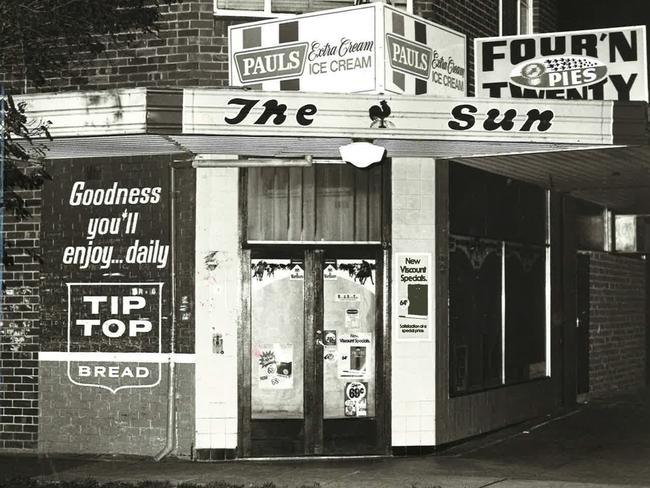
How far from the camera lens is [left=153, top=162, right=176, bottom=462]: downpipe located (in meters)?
11.2

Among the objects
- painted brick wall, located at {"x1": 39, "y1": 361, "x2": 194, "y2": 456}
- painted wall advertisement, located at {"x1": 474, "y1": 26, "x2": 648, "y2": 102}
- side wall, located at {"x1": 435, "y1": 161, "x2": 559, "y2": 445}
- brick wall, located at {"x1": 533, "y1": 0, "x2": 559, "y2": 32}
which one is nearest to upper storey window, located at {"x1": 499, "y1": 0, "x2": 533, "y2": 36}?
brick wall, located at {"x1": 533, "y1": 0, "x2": 559, "y2": 32}

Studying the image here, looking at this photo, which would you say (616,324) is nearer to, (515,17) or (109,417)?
(515,17)

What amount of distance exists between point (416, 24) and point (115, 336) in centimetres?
444

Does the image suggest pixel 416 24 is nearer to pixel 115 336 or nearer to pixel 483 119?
pixel 483 119

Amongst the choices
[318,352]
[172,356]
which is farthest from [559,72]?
[172,356]

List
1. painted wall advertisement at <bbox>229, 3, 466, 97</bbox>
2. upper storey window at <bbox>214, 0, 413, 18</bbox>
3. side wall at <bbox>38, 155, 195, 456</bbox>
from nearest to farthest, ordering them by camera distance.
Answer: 1. painted wall advertisement at <bbox>229, 3, 466, 97</bbox>
2. side wall at <bbox>38, 155, 195, 456</bbox>
3. upper storey window at <bbox>214, 0, 413, 18</bbox>

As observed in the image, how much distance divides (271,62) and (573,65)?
3181 mm

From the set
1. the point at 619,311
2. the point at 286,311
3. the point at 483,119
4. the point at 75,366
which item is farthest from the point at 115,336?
the point at 619,311

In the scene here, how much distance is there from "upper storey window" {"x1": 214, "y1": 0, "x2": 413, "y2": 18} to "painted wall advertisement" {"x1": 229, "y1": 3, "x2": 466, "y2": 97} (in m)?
0.78

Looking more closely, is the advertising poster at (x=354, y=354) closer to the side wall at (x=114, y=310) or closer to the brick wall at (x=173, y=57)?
the side wall at (x=114, y=310)

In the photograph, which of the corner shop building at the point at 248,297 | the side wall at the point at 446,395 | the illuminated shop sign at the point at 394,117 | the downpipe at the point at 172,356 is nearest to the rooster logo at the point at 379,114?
the illuminated shop sign at the point at 394,117

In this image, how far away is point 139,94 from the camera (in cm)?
989

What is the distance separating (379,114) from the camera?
10.1 metres

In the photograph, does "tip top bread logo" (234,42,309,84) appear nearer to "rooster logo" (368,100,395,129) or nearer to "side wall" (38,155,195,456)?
"rooster logo" (368,100,395,129)
